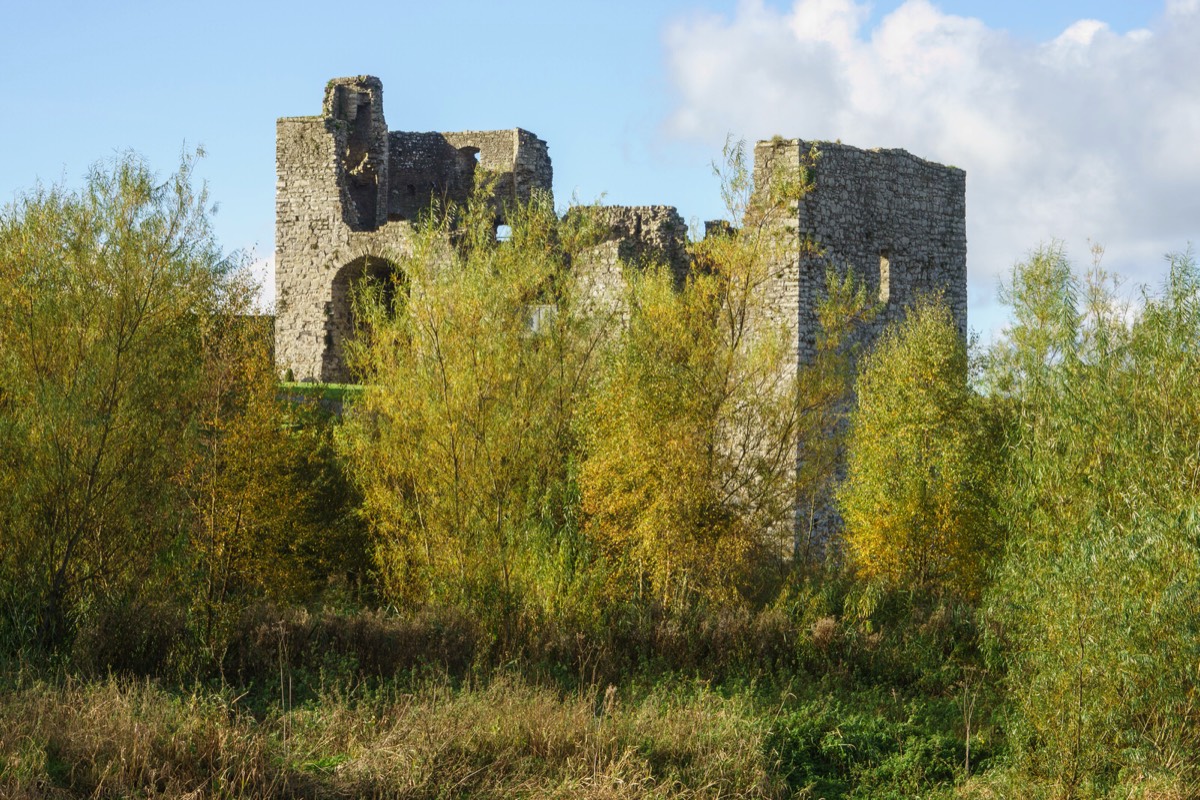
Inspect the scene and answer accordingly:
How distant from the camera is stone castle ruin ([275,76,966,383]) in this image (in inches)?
667

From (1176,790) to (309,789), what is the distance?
19.0ft

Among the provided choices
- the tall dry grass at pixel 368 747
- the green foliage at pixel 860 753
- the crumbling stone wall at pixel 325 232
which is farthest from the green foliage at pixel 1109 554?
the crumbling stone wall at pixel 325 232

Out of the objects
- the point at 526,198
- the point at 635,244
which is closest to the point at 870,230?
the point at 635,244

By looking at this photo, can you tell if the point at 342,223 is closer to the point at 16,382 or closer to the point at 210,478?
the point at 210,478

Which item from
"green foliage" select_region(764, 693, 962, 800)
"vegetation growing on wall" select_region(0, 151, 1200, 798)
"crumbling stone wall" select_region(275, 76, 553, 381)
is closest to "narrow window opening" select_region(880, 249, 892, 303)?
"vegetation growing on wall" select_region(0, 151, 1200, 798)

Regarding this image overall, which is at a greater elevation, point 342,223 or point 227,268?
point 342,223

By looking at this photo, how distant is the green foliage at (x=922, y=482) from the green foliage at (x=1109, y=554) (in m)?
3.26

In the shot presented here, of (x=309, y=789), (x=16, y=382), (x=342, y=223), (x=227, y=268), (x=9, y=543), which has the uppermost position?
(x=342, y=223)

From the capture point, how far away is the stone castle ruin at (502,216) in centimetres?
1694

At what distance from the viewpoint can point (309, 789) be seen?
27.2 ft

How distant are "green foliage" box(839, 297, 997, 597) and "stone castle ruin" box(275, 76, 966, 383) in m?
1.82

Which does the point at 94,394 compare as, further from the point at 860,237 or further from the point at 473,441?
the point at 860,237

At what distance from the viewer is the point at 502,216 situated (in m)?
24.5

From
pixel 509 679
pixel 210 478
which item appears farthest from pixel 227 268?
pixel 509 679
